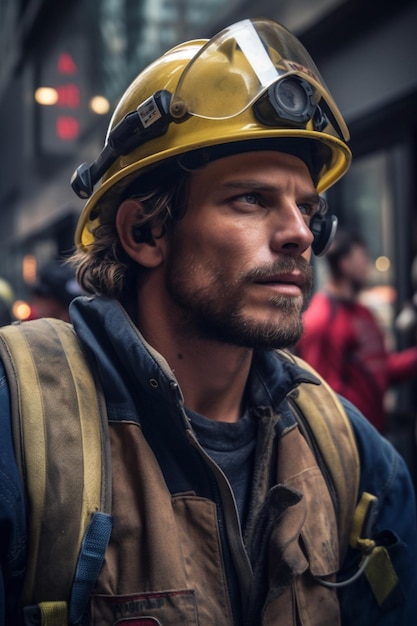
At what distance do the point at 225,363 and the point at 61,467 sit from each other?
613 mm

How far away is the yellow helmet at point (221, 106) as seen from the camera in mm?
2125

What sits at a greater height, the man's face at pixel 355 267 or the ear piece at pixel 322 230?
the ear piece at pixel 322 230

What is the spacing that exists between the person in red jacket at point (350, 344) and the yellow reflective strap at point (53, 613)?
347 cm

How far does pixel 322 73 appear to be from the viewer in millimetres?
6473

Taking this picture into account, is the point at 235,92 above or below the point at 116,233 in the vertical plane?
above

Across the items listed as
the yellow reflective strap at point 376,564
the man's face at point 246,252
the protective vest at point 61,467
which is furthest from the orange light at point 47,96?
the yellow reflective strap at point 376,564

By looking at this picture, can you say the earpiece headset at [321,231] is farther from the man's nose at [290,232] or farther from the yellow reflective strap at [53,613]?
the yellow reflective strap at [53,613]

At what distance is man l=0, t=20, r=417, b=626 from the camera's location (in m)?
1.94

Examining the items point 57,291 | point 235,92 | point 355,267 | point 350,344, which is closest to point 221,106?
point 235,92

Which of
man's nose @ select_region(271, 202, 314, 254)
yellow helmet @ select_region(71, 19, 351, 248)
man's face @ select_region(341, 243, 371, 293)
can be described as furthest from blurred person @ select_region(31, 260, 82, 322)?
man's nose @ select_region(271, 202, 314, 254)

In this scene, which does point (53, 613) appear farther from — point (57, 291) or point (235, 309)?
point (57, 291)

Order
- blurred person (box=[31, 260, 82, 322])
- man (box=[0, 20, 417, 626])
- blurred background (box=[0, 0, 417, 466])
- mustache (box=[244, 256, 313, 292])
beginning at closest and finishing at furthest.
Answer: man (box=[0, 20, 417, 626])
mustache (box=[244, 256, 313, 292])
blurred person (box=[31, 260, 82, 322])
blurred background (box=[0, 0, 417, 466])

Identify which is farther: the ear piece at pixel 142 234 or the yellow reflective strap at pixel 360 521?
the ear piece at pixel 142 234

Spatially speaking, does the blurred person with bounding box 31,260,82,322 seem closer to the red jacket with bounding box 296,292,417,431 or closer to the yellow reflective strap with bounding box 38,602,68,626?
the red jacket with bounding box 296,292,417,431
